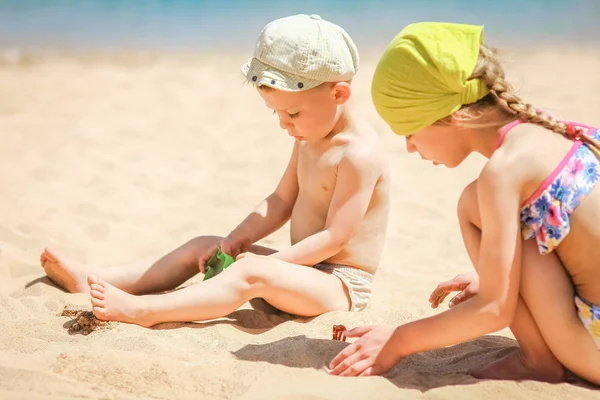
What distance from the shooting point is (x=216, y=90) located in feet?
25.1

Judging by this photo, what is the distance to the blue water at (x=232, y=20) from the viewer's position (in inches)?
463

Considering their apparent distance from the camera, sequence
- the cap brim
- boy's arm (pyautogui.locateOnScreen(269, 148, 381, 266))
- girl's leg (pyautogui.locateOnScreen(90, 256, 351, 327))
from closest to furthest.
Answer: girl's leg (pyautogui.locateOnScreen(90, 256, 351, 327)) < the cap brim < boy's arm (pyautogui.locateOnScreen(269, 148, 381, 266))

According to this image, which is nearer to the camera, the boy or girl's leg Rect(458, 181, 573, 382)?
girl's leg Rect(458, 181, 573, 382)

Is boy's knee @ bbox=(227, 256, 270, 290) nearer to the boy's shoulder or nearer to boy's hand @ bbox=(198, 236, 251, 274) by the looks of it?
boy's hand @ bbox=(198, 236, 251, 274)

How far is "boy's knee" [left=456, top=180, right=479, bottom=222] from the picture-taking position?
2500mm

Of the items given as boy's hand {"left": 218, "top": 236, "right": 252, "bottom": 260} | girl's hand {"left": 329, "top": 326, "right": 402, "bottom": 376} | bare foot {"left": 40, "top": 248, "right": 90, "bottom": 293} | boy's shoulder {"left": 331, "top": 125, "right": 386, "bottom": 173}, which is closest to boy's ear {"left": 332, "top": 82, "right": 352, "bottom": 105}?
boy's shoulder {"left": 331, "top": 125, "right": 386, "bottom": 173}

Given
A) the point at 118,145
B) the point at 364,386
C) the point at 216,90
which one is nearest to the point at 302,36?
the point at 364,386

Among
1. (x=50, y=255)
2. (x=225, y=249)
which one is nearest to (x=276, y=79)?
(x=225, y=249)

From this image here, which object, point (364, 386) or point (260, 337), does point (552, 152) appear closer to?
point (364, 386)

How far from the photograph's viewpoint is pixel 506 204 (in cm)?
226

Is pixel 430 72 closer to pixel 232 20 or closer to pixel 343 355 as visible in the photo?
pixel 343 355

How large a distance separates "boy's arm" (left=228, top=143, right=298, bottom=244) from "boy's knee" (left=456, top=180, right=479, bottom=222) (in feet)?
3.85

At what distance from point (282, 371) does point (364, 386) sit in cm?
28

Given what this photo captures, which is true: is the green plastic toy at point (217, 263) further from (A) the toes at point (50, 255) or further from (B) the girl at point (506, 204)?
(B) the girl at point (506, 204)
